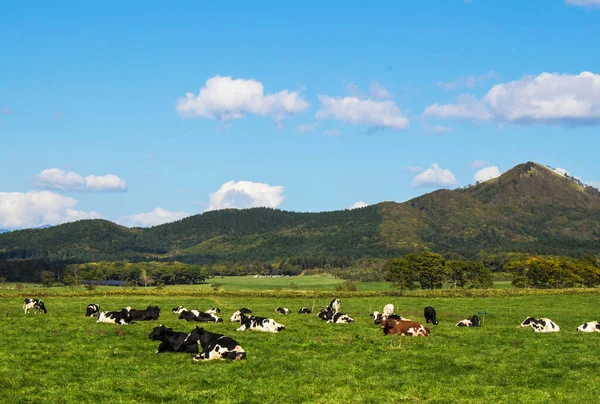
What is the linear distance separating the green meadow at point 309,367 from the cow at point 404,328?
1015 millimetres

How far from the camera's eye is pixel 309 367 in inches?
843

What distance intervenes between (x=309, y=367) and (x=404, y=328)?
9446mm

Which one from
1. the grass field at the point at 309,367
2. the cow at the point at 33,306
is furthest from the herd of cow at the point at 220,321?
the grass field at the point at 309,367

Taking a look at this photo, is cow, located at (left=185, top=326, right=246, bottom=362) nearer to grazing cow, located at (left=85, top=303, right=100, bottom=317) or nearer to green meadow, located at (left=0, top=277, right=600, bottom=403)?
green meadow, located at (left=0, top=277, right=600, bottom=403)

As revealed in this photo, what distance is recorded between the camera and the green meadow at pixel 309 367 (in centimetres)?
1747

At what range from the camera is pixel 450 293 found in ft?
250

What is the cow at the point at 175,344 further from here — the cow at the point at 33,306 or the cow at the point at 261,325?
the cow at the point at 33,306

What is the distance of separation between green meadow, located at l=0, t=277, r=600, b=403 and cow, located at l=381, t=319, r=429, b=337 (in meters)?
1.01

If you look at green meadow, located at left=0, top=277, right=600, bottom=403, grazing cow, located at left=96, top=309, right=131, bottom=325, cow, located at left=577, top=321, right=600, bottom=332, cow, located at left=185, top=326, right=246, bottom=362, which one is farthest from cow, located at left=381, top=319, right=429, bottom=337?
grazing cow, located at left=96, top=309, right=131, bottom=325

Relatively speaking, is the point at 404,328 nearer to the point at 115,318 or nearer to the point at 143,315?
the point at 115,318

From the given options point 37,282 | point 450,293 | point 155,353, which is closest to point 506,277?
point 450,293

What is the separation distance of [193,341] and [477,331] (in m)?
15.1

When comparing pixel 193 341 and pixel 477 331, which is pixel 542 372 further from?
pixel 193 341

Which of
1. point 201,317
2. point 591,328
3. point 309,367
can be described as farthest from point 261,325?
point 591,328
